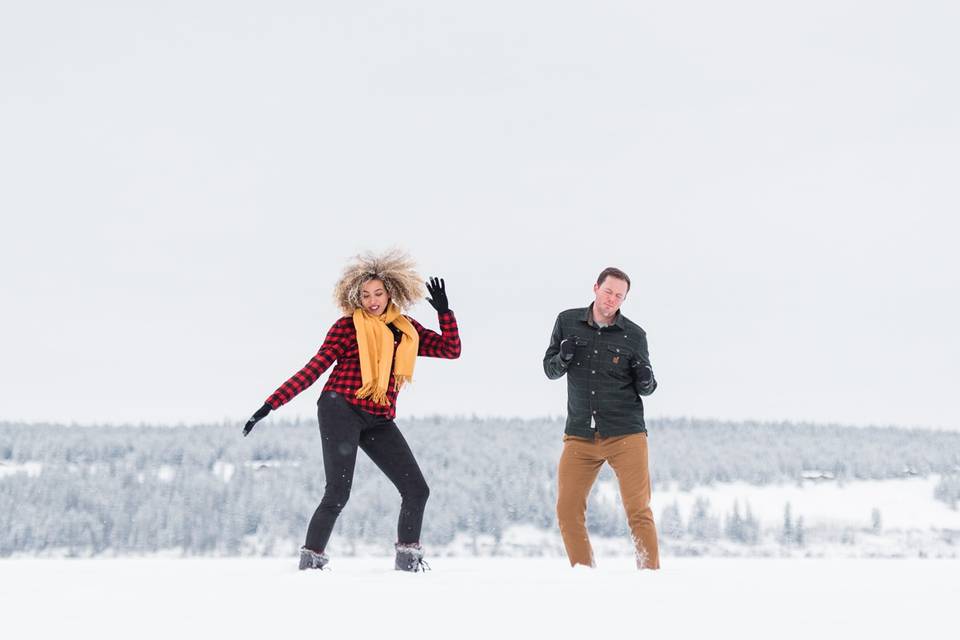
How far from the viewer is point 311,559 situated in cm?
638

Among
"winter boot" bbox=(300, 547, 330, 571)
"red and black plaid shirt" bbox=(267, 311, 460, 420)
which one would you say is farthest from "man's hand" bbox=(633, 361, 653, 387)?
"winter boot" bbox=(300, 547, 330, 571)

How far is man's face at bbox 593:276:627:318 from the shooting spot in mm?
6750

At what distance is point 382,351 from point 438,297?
0.64m

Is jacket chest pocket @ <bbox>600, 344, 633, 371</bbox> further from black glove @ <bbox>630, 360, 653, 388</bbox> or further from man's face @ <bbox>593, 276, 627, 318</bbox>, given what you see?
man's face @ <bbox>593, 276, 627, 318</bbox>

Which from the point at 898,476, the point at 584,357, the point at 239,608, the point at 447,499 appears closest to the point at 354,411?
the point at 584,357

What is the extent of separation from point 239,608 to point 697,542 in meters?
39.4

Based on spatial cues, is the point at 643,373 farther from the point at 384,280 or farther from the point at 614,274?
the point at 384,280

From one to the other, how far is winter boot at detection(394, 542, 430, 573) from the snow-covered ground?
4.8 inches

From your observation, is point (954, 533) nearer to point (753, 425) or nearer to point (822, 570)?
point (753, 425)

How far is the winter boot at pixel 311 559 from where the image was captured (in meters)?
6.36

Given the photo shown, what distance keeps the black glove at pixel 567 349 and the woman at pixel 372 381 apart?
768mm

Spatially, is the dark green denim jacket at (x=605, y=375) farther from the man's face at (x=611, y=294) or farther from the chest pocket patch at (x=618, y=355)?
the man's face at (x=611, y=294)

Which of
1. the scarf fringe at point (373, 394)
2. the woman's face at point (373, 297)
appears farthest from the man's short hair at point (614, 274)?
the scarf fringe at point (373, 394)

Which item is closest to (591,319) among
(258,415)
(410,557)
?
(410,557)
